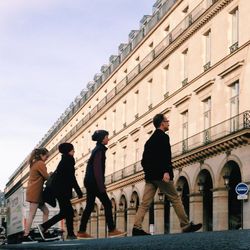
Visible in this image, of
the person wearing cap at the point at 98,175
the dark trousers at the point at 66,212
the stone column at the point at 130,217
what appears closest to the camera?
the person wearing cap at the point at 98,175

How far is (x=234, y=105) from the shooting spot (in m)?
31.2

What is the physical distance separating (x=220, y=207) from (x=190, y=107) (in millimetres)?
6848

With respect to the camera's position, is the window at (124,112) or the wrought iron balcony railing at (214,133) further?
the window at (124,112)

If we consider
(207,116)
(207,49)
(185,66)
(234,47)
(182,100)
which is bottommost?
(207,116)

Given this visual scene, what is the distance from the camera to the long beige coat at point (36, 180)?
42.1 feet

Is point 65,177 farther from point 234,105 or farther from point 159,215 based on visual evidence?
point 159,215

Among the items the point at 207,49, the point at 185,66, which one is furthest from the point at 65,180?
the point at 185,66

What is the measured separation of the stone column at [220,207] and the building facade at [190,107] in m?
0.05

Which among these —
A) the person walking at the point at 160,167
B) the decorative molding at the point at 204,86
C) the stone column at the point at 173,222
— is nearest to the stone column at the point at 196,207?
the stone column at the point at 173,222

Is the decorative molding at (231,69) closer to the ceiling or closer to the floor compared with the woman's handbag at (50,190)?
closer to the ceiling

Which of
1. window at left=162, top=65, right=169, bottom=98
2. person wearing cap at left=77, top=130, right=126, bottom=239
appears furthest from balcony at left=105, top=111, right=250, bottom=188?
person wearing cap at left=77, top=130, right=126, bottom=239

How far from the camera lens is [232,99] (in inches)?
1241

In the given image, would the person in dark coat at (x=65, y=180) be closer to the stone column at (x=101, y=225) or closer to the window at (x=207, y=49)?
the window at (x=207, y=49)

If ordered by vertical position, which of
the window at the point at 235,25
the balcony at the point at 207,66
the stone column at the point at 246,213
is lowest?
the stone column at the point at 246,213
